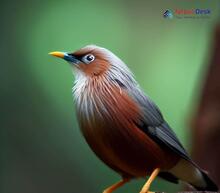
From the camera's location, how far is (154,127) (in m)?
2.48

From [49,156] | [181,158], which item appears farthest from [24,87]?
[181,158]

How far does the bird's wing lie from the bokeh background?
1.00 feet

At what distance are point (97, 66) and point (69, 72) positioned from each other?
554mm

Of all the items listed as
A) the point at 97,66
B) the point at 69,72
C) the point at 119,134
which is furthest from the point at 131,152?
the point at 69,72

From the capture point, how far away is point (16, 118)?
3275mm

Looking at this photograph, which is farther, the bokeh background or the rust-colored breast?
the bokeh background

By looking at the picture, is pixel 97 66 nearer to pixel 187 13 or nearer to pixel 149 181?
pixel 149 181

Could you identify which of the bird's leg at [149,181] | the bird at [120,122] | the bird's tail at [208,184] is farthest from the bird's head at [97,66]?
the bird's tail at [208,184]

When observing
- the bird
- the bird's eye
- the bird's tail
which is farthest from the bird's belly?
the bird's eye

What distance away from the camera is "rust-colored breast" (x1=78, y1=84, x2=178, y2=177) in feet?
7.89

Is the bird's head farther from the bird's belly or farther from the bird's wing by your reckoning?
the bird's belly

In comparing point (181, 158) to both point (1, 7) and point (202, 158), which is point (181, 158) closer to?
point (202, 158)

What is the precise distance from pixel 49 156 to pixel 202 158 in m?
0.96

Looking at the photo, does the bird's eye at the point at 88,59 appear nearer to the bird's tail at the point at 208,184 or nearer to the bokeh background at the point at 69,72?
the bokeh background at the point at 69,72
